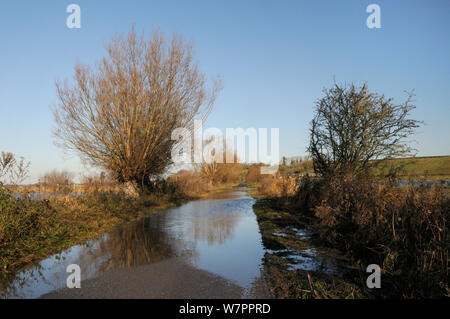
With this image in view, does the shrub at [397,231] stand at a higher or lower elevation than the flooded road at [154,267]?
higher

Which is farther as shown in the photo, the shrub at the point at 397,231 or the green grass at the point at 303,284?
the shrub at the point at 397,231

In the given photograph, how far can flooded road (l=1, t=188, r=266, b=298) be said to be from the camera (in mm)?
5031

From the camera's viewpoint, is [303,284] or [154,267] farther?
[154,267]

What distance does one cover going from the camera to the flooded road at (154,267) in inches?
198

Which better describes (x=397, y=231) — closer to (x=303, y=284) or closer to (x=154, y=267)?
(x=303, y=284)

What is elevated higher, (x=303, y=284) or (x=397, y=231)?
(x=397, y=231)

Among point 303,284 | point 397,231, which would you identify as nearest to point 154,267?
point 303,284

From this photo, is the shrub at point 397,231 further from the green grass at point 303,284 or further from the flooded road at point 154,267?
the flooded road at point 154,267

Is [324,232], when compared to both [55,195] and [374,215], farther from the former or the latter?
[55,195]

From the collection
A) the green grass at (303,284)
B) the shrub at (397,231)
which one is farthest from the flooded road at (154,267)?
the shrub at (397,231)

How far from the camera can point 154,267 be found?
6.39m

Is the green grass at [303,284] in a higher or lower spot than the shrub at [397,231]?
lower

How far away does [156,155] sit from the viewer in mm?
20047

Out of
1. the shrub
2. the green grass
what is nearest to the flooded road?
the green grass
